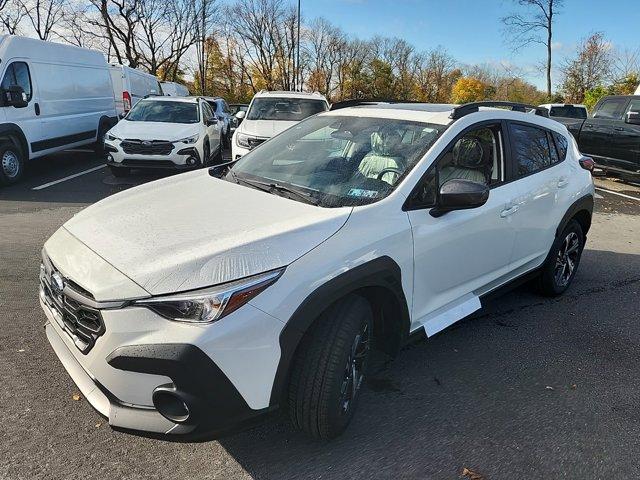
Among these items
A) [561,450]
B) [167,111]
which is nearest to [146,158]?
[167,111]

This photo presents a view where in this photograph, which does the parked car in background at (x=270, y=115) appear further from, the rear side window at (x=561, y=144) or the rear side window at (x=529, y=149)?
the rear side window at (x=529, y=149)

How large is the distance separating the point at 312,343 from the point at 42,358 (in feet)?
6.53

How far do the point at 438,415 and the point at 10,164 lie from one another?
8739 mm

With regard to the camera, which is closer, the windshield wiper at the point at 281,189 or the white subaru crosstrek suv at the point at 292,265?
the white subaru crosstrek suv at the point at 292,265

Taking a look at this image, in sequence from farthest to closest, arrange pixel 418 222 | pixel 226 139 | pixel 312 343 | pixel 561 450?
pixel 226 139, pixel 418 222, pixel 561 450, pixel 312 343

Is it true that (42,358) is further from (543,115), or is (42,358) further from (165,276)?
(543,115)

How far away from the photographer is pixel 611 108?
11297 millimetres

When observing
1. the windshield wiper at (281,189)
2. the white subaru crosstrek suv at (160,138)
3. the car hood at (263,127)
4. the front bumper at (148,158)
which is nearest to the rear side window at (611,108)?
the car hood at (263,127)

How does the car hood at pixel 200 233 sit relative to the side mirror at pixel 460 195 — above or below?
below

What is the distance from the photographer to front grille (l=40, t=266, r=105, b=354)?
207 centimetres

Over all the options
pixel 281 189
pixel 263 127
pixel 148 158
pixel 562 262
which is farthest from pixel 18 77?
pixel 562 262

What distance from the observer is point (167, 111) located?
34.0 feet

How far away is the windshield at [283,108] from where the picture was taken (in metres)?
9.80

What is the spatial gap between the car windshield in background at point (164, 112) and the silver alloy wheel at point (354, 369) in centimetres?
872
